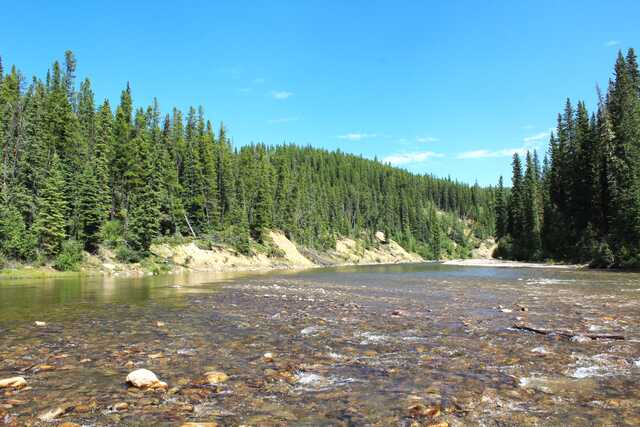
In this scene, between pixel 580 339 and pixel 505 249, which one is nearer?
pixel 580 339

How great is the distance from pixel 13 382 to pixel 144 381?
2.39 metres

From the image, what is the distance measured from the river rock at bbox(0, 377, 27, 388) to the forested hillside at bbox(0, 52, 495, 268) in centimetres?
4614

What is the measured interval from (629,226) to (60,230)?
7022 centimetres

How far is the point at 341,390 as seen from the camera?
7.36 meters

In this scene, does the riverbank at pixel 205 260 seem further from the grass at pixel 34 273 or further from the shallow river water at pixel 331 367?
the shallow river water at pixel 331 367

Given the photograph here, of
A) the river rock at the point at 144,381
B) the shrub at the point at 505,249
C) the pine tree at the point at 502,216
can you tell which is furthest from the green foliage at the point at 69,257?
the pine tree at the point at 502,216

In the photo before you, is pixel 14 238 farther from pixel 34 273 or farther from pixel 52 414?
pixel 52 414

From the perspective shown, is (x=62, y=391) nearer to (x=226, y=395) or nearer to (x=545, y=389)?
(x=226, y=395)

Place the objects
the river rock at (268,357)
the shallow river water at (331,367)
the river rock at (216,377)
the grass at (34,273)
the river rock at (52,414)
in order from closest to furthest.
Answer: the river rock at (52,414) → the shallow river water at (331,367) → the river rock at (216,377) → the river rock at (268,357) → the grass at (34,273)

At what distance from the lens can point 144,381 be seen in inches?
292

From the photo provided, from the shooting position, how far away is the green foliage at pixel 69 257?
4769cm

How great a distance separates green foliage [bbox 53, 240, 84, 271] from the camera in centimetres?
4769

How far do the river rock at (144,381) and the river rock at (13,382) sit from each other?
1.90 meters

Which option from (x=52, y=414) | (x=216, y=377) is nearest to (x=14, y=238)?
(x=216, y=377)
